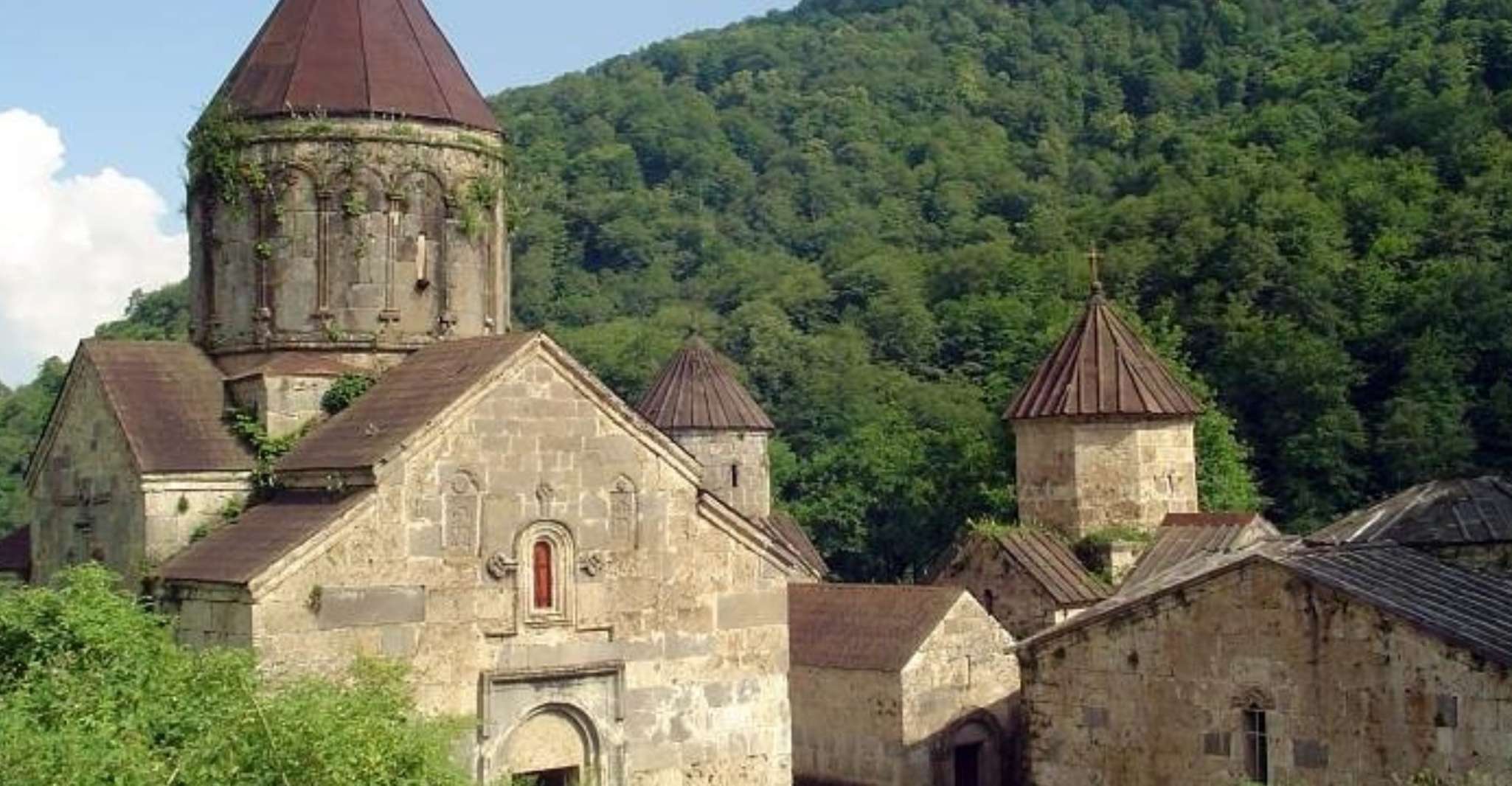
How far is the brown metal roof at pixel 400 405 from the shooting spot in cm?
1262

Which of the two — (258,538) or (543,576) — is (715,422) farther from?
(258,538)

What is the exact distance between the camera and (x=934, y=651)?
64.3 ft

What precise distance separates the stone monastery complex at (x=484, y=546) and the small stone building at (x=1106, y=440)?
5.10m

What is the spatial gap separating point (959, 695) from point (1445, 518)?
570cm

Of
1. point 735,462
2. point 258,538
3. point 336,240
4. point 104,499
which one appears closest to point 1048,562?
point 735,462

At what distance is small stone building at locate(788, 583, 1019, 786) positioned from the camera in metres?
19.5

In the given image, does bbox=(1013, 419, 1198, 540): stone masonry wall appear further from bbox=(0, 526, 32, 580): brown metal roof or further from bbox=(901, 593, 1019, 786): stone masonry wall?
bbox=(0, 526, 32, 580): brown metal roof

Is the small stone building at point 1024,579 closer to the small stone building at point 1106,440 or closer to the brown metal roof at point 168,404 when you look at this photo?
the small stone building at point 1106,440

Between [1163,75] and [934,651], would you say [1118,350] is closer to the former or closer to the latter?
[934,651]

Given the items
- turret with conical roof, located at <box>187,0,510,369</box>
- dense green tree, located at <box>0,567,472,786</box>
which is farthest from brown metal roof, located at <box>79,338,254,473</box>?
dense green tree, located at <box>0,567,472,786</box>

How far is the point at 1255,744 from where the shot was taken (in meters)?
14.0

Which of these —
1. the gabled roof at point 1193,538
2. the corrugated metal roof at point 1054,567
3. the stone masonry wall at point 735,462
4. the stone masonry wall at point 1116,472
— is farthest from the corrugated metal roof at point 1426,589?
the stone masonry wall at point 735,462

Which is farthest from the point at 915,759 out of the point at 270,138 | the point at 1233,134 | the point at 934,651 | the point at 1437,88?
the point at 1233,134

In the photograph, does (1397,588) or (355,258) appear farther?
(355,258)
